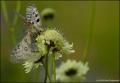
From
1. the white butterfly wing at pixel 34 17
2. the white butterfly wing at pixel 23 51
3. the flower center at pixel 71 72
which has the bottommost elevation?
the flower center at pixel 71 72

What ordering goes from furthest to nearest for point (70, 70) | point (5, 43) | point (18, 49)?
point (5, 43), point (70, 70), point (18, 49)

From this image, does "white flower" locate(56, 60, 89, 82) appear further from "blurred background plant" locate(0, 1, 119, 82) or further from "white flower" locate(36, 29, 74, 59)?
"white flower" locate(36, 29, 74, 59)

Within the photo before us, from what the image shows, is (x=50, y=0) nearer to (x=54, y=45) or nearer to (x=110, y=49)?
(x=110, y=49)

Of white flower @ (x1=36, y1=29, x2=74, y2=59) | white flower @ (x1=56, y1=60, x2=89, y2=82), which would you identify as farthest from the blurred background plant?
white flower @ (x1=36, y1=29, x2=74, y2=59)

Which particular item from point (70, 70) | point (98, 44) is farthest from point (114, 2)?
point (70, 70)

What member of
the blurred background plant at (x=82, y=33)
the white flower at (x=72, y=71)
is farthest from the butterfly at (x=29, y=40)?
the blurred background plant at (x=82, y=33)

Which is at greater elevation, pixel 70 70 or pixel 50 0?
pixel 50 0

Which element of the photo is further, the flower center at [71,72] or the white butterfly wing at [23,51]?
the flower center at [71,72]

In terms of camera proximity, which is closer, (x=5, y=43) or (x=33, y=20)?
(x=33, y=20)

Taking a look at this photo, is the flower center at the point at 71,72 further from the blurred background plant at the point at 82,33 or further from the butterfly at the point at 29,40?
the butterfly at the point at 29,40
